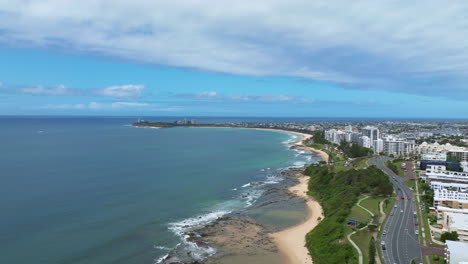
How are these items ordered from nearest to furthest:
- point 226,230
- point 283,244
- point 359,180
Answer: point 283,244 → point 226,230 → point 359,180

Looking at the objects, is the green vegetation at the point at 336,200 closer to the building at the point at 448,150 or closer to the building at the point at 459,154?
the building at the point at 459,154

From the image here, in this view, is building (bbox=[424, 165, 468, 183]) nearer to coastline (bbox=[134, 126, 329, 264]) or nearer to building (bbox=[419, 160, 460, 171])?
building (bbox=[419, 160, 460, 171])

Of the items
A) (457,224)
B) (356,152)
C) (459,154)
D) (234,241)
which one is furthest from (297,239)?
(459,154)

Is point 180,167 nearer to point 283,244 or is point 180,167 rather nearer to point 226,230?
point 226,230

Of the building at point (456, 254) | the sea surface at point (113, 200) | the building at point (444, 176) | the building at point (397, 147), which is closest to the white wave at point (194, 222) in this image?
the sea surface at point (113, 200)

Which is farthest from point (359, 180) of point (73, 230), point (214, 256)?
point (73, 230)

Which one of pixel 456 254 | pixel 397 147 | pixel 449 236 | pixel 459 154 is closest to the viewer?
pixel 456 254

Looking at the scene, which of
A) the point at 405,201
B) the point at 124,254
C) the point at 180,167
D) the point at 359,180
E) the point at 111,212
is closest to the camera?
the point at 124,254

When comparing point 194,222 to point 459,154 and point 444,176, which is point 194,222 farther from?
point 459,154
